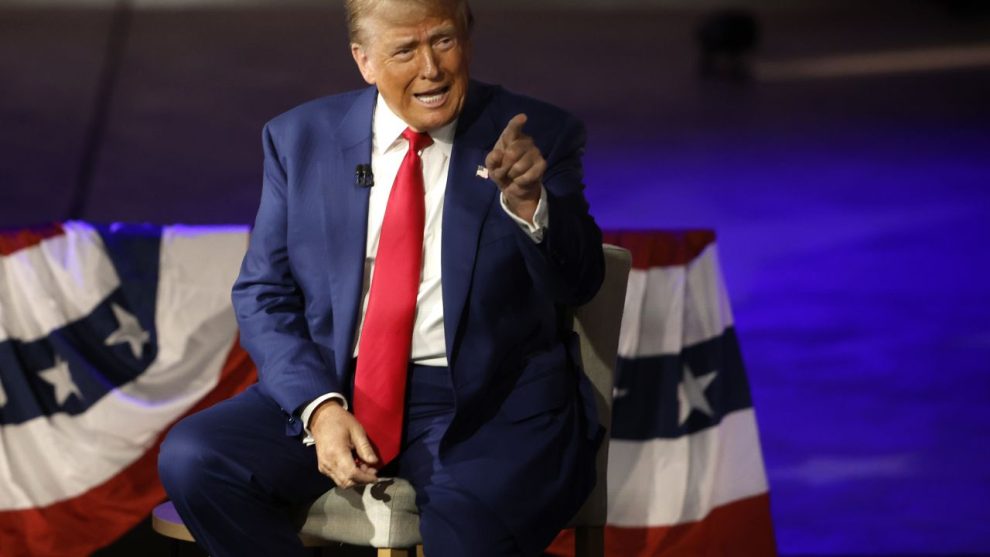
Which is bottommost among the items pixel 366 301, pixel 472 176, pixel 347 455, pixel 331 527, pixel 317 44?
pixel 331 527

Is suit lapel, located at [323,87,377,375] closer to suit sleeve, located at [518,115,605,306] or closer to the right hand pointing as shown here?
the right hand pointing

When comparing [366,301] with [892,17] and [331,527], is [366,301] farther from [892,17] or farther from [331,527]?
[892,17]

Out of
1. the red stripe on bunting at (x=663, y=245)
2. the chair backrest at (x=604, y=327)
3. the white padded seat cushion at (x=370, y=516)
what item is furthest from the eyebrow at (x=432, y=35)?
the red stripe on bunting at (x=663, y=245)

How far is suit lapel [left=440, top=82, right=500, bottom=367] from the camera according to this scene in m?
1.91

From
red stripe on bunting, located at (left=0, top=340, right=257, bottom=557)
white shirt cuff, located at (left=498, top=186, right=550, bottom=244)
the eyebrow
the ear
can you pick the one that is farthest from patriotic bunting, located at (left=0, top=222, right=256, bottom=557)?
white shirt cuff, located at (left=498, top=186, right=550, bottom=244)

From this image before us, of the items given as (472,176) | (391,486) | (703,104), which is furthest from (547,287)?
(703,104)

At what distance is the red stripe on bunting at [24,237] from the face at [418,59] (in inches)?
52.4

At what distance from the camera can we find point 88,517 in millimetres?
2908

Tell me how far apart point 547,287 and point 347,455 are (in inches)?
14.4

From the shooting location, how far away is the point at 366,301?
1.97 meters

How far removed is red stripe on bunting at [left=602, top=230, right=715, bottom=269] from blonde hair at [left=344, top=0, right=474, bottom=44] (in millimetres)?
1158

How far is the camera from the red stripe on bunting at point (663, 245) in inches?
119

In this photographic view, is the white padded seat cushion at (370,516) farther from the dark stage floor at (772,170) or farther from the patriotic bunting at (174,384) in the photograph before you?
the dark stage floor at (772,170)

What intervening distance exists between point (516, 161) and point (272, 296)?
0.53 meters
